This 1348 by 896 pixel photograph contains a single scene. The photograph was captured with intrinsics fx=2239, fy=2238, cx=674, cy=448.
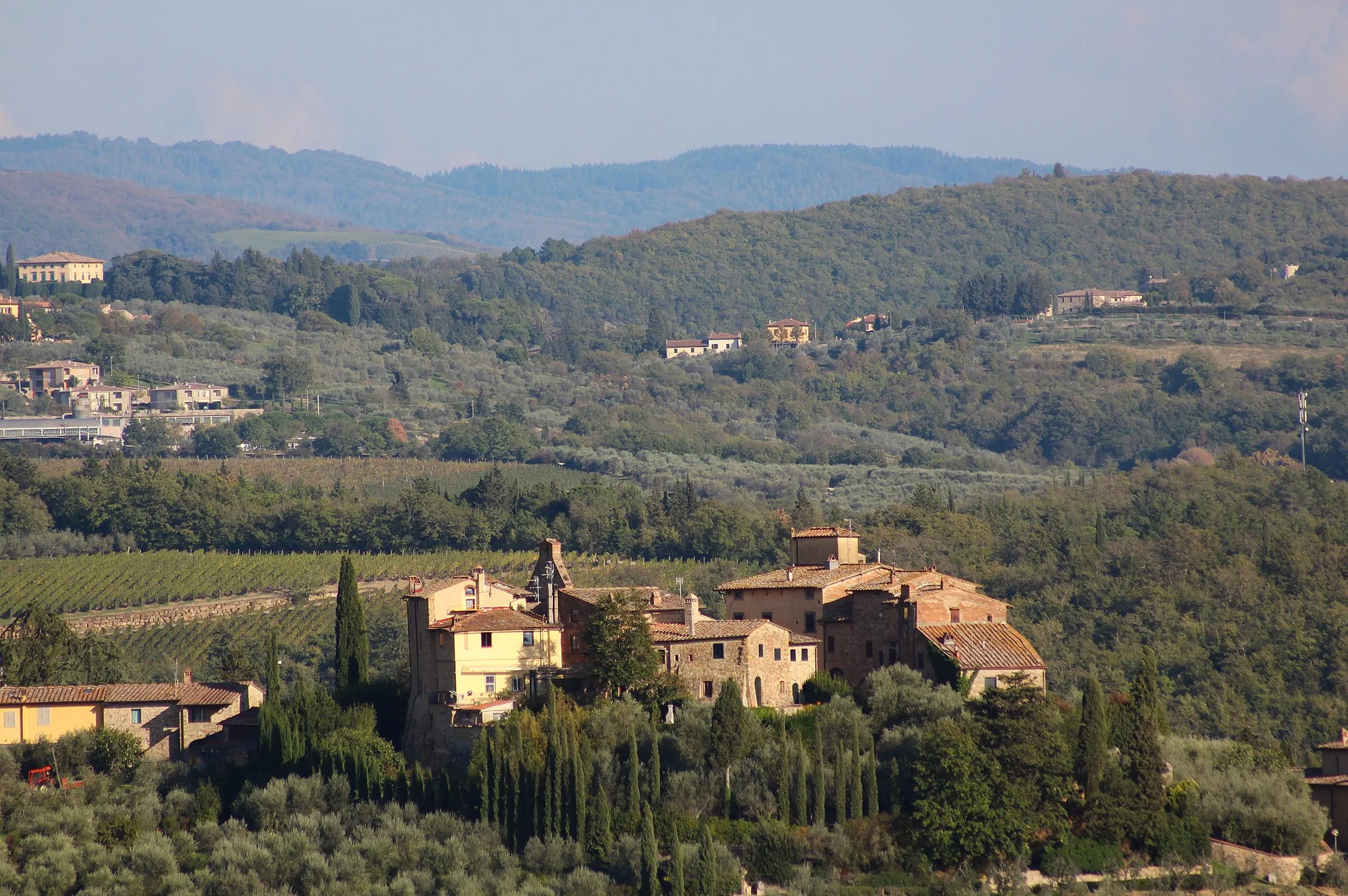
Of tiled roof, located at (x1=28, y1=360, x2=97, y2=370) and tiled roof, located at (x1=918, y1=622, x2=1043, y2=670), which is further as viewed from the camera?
tiled roof, located at (x1=28, y1=360, x2=97, y2=370)

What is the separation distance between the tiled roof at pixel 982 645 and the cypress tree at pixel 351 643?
13938 millimetres

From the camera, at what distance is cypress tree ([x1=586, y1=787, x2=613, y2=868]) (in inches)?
1785

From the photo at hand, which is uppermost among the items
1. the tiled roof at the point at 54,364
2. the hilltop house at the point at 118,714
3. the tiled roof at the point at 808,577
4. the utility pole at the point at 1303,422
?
the tiled roof at the point at 54,364

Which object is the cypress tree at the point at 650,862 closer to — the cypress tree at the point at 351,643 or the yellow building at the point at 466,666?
the yellow building at the point at 466,666

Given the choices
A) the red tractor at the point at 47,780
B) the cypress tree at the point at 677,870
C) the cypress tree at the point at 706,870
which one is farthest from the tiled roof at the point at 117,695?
the cypress tree at the point at 706,870

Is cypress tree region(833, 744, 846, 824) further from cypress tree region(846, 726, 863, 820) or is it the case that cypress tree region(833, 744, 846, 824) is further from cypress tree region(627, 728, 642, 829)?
cypress tree region(627, 728, 642, 829)

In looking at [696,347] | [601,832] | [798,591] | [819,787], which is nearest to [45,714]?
[601,832]

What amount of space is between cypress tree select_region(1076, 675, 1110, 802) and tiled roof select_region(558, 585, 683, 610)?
10.3 metres

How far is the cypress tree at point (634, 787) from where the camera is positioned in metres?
45.7

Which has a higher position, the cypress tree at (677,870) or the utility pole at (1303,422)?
the utility pole at (1303,422)

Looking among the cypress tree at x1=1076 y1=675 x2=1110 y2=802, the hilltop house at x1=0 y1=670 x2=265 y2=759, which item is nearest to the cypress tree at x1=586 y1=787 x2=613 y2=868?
the cypress tree at x1=1076 y1=675 x2=1110 y2=802

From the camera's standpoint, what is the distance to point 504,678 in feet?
164

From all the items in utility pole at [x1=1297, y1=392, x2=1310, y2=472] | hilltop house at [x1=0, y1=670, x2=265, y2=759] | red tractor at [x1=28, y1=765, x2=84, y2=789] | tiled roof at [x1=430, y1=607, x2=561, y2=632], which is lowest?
red tractor at [x1=28, y1=765, x2=84, y2=789]

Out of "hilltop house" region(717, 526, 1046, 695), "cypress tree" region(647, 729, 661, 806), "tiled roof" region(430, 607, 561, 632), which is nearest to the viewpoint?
"cypress tree" region(647, 729, 661, 806)
